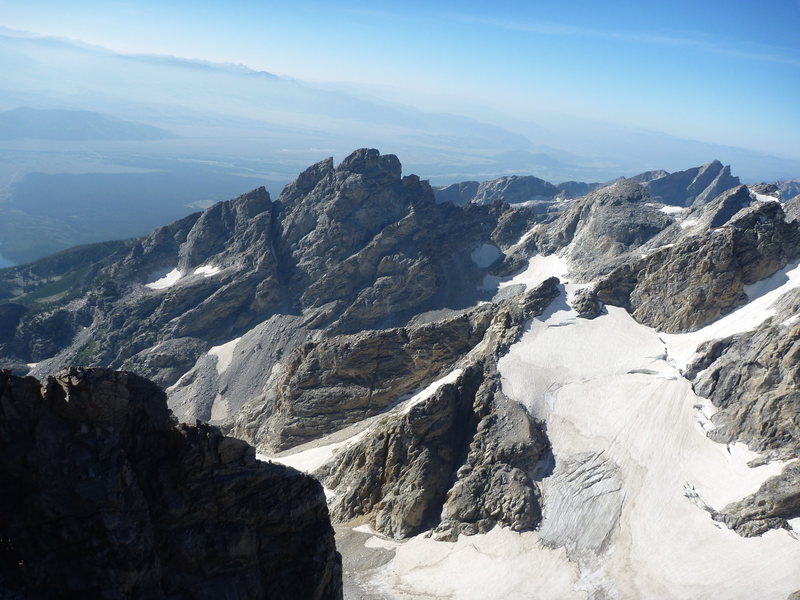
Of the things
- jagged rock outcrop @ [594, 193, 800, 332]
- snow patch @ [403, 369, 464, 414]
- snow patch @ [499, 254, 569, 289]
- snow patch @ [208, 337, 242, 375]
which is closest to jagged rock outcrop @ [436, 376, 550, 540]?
snow patch @ [403, 369, 464, 414]

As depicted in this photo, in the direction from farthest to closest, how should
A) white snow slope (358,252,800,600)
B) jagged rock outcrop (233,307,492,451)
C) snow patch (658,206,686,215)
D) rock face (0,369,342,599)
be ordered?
1. snow patch (658,206,686,215)
2. jagged rock outcrop (233,307,492,451)
3. white snow slope (358,252,800,600)
4. rock face (0,369,342,599)

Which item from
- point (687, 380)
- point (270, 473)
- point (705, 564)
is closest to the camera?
point (270, 473)

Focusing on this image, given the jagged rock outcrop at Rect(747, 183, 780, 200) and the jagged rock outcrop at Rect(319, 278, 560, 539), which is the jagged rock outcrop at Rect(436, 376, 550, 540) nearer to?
the jagged rock outcrop at Rect(319, 278, 560, 539)

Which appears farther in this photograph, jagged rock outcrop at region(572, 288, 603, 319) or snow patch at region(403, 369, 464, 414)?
jagged rock outcrop at region(572, 288, 603, 319)

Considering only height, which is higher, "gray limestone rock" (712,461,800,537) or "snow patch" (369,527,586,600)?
"gray limestone rock" (712,461,800,537)

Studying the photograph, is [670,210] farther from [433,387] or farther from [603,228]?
[433,387]

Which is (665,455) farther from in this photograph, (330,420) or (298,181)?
(298,181)

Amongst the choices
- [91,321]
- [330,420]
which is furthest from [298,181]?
[330,420]
